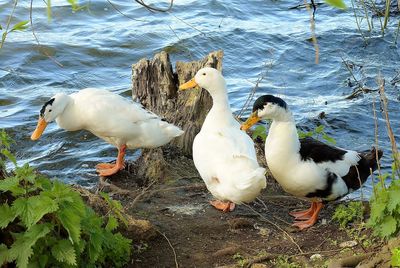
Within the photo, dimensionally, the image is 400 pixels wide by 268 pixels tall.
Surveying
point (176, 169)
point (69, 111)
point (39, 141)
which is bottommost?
point (39, 141)

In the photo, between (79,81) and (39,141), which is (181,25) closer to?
(79,81)

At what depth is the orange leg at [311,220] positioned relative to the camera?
18.4 feet

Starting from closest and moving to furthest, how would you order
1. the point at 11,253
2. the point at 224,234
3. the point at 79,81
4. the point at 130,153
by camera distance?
the point at 11,253 < the point at 224,234 < the point at 130,153 < the point at 79,81

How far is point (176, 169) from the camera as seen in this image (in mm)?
6891

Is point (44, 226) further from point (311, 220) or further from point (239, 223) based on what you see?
point (311, 220)

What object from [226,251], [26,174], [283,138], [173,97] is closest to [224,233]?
[226,251]

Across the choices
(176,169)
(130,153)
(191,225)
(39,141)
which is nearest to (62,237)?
(191,225)

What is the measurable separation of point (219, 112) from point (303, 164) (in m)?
0.93

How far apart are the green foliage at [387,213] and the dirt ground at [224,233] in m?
0.20

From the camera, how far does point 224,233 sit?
539 centimetres

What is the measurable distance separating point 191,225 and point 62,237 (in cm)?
161

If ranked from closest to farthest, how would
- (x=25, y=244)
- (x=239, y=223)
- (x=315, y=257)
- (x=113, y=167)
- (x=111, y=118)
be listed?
(x=25, y=244) → (x=315, y=257) → (x=239, y=223) → (x=111, y=118) → (x=113, y=167)

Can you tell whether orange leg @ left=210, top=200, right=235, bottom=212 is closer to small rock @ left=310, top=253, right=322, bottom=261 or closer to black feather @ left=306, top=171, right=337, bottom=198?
black feather @ left=306, top=171, right=337, bottom=198

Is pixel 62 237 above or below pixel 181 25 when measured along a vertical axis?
above
